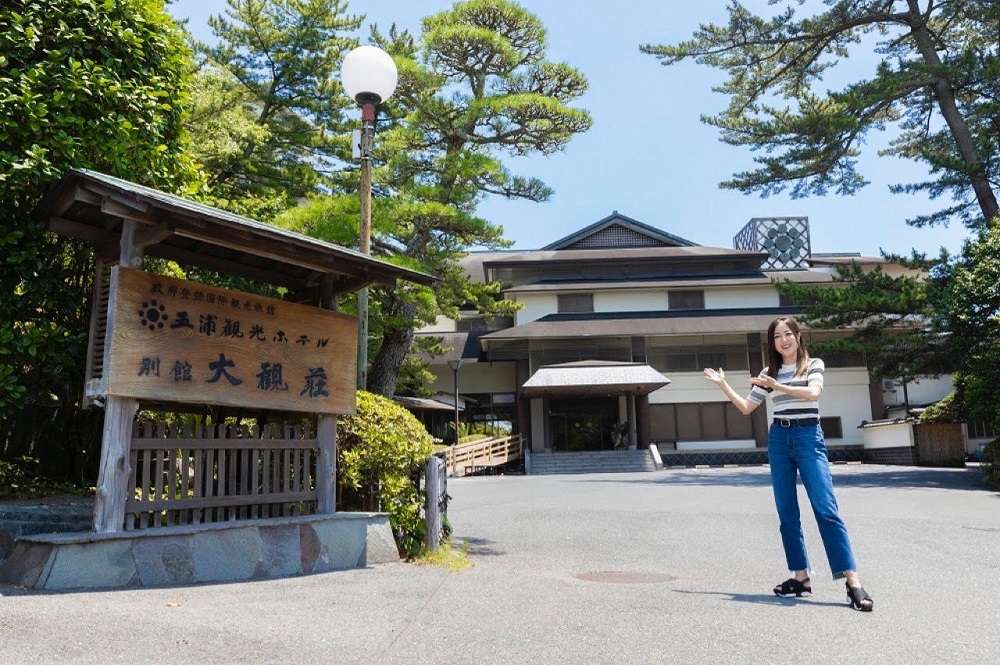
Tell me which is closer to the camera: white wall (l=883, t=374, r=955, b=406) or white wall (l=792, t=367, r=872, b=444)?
white wall (l=792, t=367, r=872, b=444)

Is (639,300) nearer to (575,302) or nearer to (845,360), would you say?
(575,302)

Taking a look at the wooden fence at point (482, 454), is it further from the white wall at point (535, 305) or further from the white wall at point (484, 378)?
the white wall at point (535, 305)

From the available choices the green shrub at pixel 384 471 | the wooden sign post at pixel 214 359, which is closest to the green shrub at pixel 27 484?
the wooden sign post at pixel 214 359

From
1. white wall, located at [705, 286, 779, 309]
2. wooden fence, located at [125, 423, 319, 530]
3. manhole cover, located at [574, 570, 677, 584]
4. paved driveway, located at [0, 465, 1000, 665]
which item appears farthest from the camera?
white wall, located at [705, 286, 779, 309]

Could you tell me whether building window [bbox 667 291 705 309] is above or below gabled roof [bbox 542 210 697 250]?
below

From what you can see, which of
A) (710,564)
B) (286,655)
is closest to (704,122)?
(710,564)

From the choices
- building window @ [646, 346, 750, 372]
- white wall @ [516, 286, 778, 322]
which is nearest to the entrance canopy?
building window @ [646, 346, 750, 372]


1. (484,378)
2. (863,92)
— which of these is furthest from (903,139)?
(484,378)

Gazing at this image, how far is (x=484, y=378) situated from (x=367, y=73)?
80.0 feet

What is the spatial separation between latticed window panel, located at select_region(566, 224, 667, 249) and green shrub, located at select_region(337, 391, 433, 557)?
92.6 feet

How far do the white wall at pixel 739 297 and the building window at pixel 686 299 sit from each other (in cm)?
25

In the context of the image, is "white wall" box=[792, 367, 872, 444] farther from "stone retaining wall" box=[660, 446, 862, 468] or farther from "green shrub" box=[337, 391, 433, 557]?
"green shrub" box=[337, 391, 433, 557]

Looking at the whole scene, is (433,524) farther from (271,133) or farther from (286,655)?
(271,133)

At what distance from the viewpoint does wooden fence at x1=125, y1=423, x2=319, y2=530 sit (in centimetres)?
540
